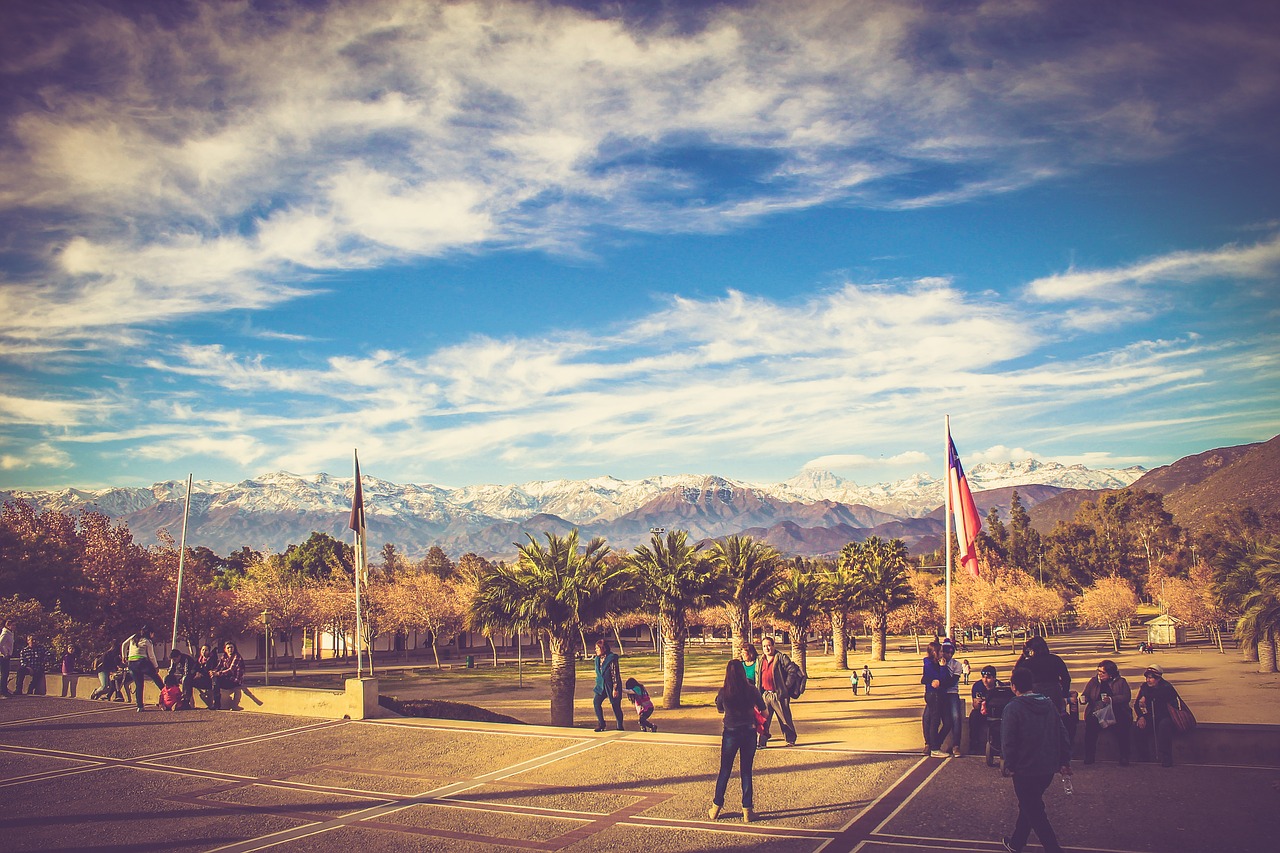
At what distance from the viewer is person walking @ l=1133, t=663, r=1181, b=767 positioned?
10.8 meters

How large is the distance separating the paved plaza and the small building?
65.1 meters

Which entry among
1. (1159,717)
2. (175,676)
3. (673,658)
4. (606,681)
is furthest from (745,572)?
(1159,717)

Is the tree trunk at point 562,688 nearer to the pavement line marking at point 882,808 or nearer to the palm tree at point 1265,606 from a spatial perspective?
the pavement line marking at point 882,808

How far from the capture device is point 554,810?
949 centimetres

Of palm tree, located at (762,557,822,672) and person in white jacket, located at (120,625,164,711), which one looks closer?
person in white jacket, located at (120,625,164,711)

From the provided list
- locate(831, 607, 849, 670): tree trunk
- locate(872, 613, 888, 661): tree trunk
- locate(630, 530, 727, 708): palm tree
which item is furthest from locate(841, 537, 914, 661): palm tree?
locate(630, 530, 727, 708): palm tree

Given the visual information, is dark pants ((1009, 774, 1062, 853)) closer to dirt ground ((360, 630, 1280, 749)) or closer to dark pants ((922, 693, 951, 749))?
dark pants ((922, 693, 951, 749))

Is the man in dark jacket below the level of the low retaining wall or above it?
above

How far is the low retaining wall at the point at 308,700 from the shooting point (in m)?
15.4

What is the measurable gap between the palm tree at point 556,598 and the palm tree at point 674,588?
19.1ft

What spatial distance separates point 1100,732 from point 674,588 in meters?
19.2

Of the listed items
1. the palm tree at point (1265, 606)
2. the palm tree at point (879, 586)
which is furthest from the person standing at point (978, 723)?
the palm tree at point (879, 586)

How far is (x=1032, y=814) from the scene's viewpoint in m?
7.37

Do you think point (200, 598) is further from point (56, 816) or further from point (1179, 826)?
point (1179, 826)
